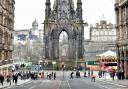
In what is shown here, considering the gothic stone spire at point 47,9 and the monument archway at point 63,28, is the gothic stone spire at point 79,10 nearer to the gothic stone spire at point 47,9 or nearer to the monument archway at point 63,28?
the monument archway at point 63,28

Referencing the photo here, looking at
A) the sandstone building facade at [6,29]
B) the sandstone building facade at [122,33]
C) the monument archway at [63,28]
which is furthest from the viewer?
the monument archway at [63,28]

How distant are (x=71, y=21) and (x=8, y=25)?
187 ft

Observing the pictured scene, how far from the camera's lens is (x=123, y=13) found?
79.4m

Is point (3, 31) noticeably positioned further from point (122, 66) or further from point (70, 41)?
point (70, 41)

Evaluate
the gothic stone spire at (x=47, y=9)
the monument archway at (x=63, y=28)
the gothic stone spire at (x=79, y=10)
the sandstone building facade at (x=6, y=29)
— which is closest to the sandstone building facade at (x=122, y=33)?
the sandstone building facade at (x=6, y=29)

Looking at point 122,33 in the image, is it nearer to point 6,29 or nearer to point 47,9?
point 6,29

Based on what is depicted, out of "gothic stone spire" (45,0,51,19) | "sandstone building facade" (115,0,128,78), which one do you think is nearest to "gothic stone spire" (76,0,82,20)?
"gothic stone spire" (45,0,51,19)

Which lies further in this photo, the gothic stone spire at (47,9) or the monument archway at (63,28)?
the gothic stone spire at (47,9)

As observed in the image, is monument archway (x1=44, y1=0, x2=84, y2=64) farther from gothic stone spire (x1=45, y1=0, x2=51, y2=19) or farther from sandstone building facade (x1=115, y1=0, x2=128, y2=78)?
sandstone building facade (x1=115, y1=0, x2=128, y2=78)

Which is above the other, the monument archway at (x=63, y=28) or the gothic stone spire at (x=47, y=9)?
the gothic stone spire at (x=47, y=9)

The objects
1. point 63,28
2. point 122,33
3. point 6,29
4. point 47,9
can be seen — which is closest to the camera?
point 6,29

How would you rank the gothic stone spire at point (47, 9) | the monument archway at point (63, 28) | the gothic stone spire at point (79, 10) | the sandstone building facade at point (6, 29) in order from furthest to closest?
the gothic stone spire at point (47, 9) → the gothic stone spire at point (79, 10) → the monument archway at point (63, 28) → the sandstone building facade at point (6, 29)

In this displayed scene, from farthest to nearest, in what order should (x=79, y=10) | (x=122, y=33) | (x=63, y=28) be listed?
1. (x=79, y=10)
2. (x=63, y=28)
3. (x=122, y=33)

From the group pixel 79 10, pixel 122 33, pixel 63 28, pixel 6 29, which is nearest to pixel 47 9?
pixel 63 28
